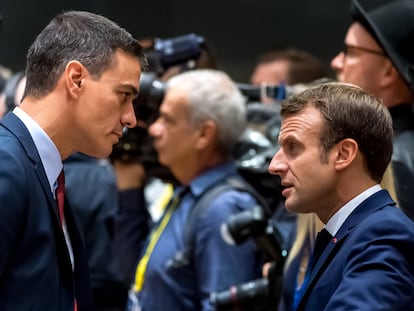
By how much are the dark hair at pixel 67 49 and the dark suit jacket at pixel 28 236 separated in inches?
3.9

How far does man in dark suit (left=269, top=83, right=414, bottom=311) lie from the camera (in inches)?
72.7

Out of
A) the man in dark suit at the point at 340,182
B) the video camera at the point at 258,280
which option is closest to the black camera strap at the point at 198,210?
the video camera at the point at 258,280

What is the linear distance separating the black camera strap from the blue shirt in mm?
16

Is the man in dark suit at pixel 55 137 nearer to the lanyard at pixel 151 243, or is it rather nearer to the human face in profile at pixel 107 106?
the human face in profile at pixel 107 106

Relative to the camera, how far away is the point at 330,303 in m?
1.80

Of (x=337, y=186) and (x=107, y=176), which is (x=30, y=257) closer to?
(x=337, y=186)

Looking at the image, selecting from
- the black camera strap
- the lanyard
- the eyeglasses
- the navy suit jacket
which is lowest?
the lanyard

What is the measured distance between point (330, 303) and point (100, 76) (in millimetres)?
689

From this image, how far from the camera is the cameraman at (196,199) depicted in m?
2.92

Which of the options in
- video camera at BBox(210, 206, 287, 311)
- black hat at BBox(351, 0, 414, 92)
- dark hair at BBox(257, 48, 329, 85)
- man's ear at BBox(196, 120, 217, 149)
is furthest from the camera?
dark hair at BBox(257, 48, 329, 85)

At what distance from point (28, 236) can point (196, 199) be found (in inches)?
47.5

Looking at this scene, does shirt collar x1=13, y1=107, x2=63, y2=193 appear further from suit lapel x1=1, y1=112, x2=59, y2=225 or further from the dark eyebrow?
the dark eyebrow

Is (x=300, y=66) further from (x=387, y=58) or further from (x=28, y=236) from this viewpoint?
(x=28, y=236)

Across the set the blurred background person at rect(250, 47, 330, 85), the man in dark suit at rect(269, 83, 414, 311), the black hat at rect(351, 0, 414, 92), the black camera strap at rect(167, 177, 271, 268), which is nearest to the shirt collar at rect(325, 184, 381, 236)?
the man in dark suit at rect(269, 83, 414, 311)
